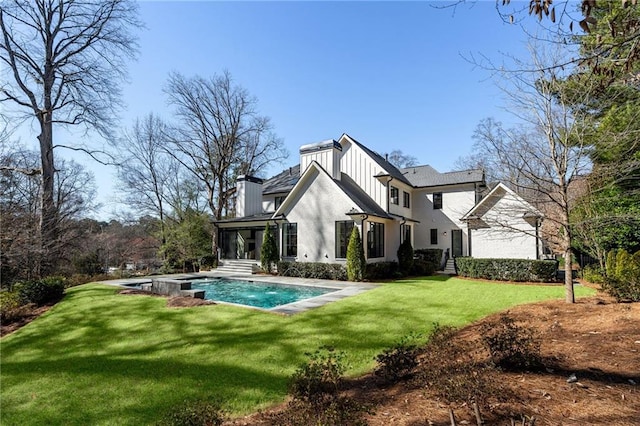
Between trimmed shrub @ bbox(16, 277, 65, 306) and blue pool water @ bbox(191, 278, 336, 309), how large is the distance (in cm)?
531

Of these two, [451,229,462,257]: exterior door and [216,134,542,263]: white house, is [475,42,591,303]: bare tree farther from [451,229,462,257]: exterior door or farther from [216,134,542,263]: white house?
[451,229,462,257]: exterior door

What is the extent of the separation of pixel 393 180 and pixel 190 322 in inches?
624

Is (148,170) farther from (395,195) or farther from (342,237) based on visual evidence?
(395,195)

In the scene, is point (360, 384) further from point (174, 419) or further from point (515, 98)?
point (515, 98)

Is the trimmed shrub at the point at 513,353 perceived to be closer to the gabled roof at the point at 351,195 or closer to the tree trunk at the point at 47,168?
the gabled roof at the point at 351,195

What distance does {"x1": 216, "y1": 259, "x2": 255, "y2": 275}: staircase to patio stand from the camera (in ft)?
68.6

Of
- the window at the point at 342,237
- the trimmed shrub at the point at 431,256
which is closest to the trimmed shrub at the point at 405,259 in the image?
the trimmed shrub at the point at 431,256

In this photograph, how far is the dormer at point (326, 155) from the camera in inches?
764

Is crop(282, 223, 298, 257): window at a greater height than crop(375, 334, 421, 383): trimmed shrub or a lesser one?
greater

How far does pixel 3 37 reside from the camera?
48.9ft

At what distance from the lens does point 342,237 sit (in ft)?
59.2

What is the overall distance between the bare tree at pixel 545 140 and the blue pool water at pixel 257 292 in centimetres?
871

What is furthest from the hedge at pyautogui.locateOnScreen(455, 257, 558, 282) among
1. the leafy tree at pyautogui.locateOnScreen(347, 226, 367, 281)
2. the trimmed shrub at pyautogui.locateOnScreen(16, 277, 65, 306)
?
the trimmed shrub at pyautogui.locateOnScreen(16, 277, 65, 306)

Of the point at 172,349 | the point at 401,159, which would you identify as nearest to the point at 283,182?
the point at 172,349
